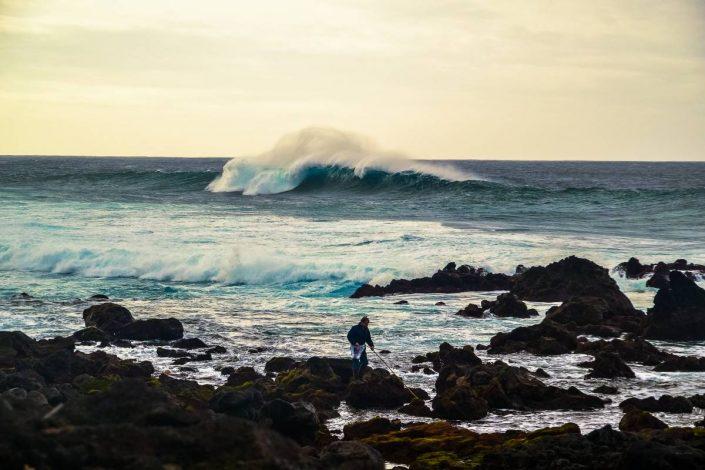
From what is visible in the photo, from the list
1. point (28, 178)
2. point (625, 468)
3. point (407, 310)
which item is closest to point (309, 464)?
point (625, 468)

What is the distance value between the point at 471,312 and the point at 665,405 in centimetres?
868

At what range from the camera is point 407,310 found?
21234 mm

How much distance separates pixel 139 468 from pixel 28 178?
81.8 m

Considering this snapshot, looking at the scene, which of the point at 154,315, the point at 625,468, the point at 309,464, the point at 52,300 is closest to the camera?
the point at 309,464

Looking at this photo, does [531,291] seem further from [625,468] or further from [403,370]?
[625,468]

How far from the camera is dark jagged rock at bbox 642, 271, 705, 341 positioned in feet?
58.3

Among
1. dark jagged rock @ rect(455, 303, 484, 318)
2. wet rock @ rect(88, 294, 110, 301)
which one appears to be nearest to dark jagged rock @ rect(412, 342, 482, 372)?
dark jagged rock @ rect(455, 303, 484, 318)

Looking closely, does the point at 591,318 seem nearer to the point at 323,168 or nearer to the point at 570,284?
the point at 570,284

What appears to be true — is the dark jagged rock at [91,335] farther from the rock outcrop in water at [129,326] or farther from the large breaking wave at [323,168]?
the large breaking wave at [323,168]

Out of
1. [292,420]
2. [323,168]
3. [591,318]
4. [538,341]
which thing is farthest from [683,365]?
[323,168]

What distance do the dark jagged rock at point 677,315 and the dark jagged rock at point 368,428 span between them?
8.87 m

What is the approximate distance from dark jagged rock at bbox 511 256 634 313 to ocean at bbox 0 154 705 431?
1.13 metres

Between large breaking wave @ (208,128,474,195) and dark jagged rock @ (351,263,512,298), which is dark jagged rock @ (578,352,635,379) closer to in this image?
dark jagged rock @ (351,263,512,298)

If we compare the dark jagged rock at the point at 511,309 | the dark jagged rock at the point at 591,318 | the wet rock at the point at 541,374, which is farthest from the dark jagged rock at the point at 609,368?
the dark jagged rock at the point at 511,309
